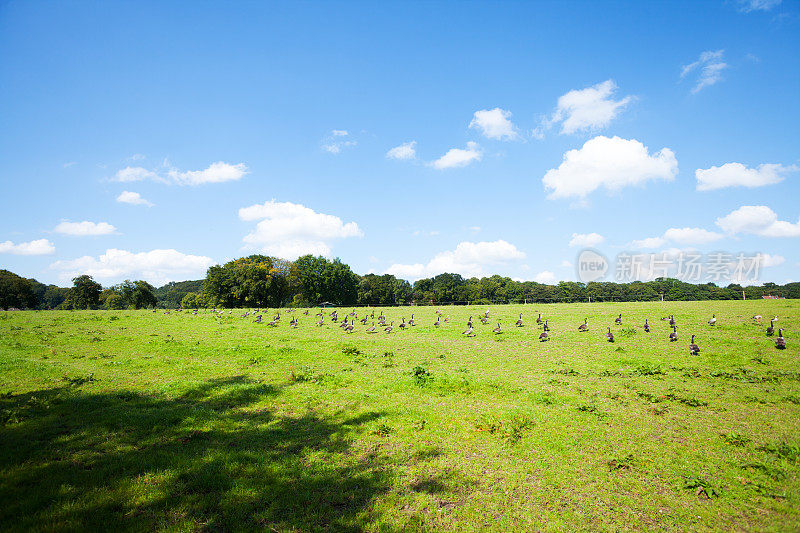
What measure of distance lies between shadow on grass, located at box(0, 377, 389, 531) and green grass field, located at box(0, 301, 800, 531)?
45mm

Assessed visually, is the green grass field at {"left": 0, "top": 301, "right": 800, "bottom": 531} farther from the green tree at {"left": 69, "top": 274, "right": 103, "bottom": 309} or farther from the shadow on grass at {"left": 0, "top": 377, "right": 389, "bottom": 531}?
the green tree at {"left": 69, "top": 274, "right": 103, "bottom": 309}

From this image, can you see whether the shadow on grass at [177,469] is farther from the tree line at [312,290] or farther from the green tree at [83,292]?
the green tree at [83,292]

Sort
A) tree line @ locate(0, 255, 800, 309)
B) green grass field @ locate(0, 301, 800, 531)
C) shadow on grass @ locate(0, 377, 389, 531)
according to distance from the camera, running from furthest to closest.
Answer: tree line @ locate(0, 255, 800, 309)
green grass field @ locate(0, 301, 800, 531)
shadow on grass @ locate(0, 377, 389, 531)

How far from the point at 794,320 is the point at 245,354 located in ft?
138

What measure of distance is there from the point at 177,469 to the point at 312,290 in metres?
101

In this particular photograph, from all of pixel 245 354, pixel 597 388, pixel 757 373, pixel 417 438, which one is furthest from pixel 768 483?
pixel 245 354

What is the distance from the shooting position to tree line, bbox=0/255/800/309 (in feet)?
281

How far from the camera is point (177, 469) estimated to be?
307 inches

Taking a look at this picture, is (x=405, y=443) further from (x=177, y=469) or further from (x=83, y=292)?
(x=83, y=292)

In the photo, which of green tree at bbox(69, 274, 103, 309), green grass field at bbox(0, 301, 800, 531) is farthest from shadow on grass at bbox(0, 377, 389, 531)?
green tree at bbox(69, 274, 103, 309)

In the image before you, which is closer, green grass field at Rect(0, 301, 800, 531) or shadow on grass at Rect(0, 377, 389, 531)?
shadow on grass at Rect(0, 377, 389, 531)

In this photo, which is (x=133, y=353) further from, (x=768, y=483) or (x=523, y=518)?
(x=768, y=483)

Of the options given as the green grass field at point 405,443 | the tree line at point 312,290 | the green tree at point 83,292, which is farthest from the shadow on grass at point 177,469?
the green tree at point 83,292

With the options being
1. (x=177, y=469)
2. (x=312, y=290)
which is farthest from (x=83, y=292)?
(x=177, y=469)
